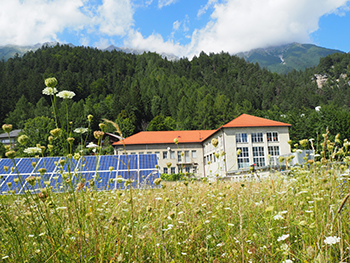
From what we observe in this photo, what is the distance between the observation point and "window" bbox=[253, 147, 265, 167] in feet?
144

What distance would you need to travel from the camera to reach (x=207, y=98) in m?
87.6

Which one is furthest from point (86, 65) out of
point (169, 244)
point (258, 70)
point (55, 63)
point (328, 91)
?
point (169, 244)

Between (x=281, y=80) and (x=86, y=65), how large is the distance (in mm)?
96114

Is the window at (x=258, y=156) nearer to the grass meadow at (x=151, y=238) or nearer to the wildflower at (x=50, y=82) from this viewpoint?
the grass meadow at (x=151, y=238)

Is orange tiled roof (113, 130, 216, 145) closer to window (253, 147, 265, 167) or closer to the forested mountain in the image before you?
window (253, 147, 265, 167)

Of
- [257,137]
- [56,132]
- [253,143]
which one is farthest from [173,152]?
[56,132]

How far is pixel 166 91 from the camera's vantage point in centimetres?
10206

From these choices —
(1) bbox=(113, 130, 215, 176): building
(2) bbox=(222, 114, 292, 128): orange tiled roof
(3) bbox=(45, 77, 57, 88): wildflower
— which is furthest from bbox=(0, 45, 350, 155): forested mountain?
(3) bbox=(45, 77, 57, 88): wildflower

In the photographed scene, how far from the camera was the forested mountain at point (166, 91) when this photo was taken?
267 ft

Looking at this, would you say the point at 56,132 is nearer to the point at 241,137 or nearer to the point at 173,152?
the point at 241,137

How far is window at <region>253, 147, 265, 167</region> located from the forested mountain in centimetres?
2456

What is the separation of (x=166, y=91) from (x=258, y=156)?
64345 mm

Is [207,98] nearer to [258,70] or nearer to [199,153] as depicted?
[199,153]

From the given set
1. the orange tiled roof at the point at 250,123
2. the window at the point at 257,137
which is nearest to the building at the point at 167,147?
the orange tiled roof at the point at 250,123
